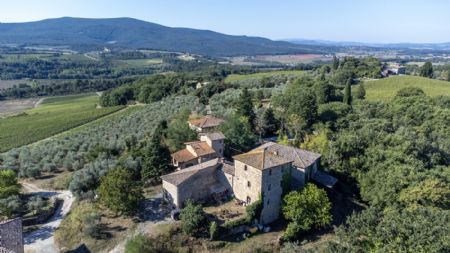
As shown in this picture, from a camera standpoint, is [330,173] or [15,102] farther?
[15,102]

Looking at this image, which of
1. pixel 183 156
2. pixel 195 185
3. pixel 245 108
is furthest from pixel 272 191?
pixel 245 108

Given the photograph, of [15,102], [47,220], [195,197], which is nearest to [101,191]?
[47,220]

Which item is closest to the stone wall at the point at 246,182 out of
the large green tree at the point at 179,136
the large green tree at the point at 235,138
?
the large green tree at the point at 235,138

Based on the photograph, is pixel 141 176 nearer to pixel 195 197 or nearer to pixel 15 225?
pixel 195 197

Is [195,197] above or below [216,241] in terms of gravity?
above

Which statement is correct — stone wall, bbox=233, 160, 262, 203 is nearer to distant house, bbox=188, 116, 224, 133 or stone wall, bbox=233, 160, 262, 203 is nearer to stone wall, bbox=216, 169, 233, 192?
stone wall, bbox=216, 169, 233, 192

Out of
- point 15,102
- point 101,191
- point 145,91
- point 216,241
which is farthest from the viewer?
point 15,102

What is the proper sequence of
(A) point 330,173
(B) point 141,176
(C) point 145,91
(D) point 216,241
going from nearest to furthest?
(D) point 216,241, (B) point 141,176, (A) point 330,173, (C) point 145,91

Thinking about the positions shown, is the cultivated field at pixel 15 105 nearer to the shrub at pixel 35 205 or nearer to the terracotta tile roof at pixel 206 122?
the terracotta tile roof at pixel 206 122
